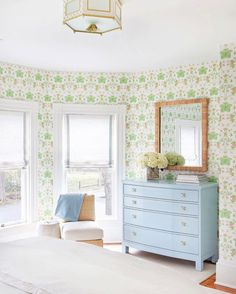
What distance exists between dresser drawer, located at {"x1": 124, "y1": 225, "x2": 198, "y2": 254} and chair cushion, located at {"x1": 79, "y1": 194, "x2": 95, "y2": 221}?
506mm

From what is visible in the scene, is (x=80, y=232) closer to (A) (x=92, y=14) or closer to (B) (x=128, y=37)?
(B) (x=128, y=37)

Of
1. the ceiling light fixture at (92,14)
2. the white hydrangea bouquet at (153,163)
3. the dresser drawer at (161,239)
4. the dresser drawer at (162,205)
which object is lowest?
the dresser drawer at (161,239)

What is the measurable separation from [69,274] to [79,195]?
2909 mm

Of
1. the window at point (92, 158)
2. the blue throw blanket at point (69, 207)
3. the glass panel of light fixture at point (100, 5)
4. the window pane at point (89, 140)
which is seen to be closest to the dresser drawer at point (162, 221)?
the blue throw blanket at point (69, 207)

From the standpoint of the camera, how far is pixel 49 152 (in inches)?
204

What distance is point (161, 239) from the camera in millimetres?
4473

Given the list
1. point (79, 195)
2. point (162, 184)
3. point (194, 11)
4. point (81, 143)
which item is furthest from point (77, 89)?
point (194, 11)

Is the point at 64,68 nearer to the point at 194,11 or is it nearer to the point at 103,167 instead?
the point at 103,167

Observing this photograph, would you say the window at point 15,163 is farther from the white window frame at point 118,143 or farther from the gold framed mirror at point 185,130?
the gold framed mirror at point 185,130

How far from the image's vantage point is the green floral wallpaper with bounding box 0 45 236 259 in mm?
4691

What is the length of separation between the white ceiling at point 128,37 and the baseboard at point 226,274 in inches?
94.2

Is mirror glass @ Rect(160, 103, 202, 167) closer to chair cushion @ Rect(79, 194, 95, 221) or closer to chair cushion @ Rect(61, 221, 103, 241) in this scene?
chair cushion @ Rect(79, 194, 95, 221)

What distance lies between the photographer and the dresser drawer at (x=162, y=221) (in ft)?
14.0

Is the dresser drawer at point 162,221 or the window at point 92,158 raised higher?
the window at point 92,158
